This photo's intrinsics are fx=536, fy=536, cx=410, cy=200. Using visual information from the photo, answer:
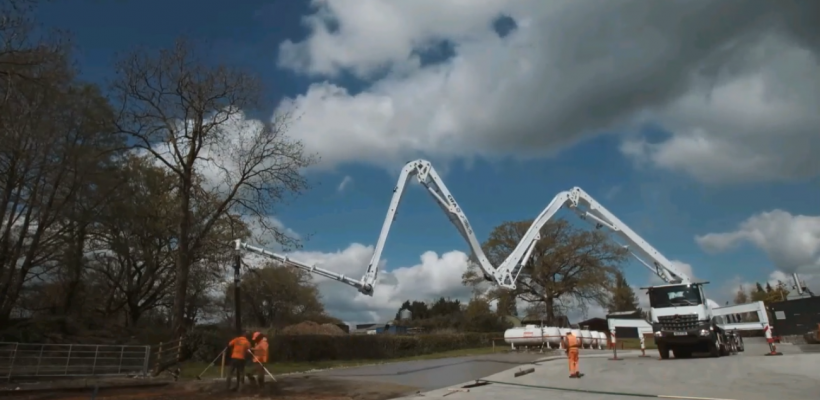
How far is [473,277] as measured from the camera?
173ft

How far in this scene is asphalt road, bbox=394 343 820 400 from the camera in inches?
472

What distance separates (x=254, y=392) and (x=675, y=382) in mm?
11494

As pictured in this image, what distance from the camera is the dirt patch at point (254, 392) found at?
14117 millimetres

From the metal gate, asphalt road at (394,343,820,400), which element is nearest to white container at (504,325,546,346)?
asphalt road at (394,343,820,400)

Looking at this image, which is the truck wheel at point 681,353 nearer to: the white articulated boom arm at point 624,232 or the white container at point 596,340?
the white articulated boom arm at point 624,232

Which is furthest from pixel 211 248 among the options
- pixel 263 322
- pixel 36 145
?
pixel 263 322

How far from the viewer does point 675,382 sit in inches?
563

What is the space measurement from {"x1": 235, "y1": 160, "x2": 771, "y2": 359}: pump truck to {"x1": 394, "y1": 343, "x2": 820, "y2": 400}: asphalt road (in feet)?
7.52

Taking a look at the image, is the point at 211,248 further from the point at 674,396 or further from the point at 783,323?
the point at 783,323

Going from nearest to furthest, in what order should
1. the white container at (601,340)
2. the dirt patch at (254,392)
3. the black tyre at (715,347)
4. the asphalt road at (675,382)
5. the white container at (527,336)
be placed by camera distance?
the asphalt road at (675,382) → the dirt patch at (254,392) → the black tyre at (715,347) → the white container at (527,336) → the white container at (601,340)

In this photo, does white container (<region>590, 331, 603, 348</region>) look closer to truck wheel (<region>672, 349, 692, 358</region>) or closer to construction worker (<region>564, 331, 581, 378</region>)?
truck wheel (<region>672, 349, 692, 358</region>)

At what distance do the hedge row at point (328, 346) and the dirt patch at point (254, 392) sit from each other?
553 inches

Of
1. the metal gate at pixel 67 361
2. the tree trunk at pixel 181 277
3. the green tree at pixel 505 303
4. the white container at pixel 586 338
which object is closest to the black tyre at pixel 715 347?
the white container at pixel 586 338

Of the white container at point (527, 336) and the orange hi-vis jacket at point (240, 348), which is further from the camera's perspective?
the white container at point (527, 336)
